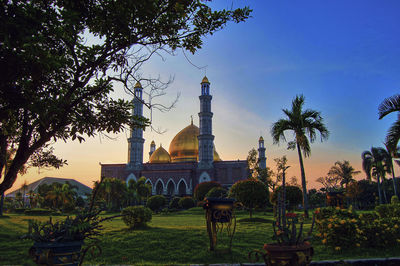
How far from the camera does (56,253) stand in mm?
3373

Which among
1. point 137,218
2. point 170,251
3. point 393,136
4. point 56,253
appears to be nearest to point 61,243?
point 56,253

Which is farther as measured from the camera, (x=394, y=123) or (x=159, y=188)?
(x=159, y=188)

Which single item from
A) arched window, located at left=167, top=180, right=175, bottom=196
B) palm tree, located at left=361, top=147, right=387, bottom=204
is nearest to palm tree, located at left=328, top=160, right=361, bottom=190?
palm tree, located at left=361, top=147, right=387, bottom=204

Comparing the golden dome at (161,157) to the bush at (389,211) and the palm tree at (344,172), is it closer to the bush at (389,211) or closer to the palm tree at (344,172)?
the palm tree at (344,172)

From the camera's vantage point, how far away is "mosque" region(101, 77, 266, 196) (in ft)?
150

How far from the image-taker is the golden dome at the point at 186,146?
5050cm

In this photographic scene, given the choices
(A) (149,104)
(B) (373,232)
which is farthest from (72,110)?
(B) (373,232)

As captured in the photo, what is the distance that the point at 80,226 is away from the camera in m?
3.56

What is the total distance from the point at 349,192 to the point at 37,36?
36634 millimetres

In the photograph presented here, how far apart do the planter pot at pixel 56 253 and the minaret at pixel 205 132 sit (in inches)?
1630

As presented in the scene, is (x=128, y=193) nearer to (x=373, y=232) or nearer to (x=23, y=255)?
(x=23, y=255)

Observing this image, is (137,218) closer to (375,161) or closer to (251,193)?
(251,193)

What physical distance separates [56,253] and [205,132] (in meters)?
41.8

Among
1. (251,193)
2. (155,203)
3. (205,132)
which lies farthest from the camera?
(205,132)
